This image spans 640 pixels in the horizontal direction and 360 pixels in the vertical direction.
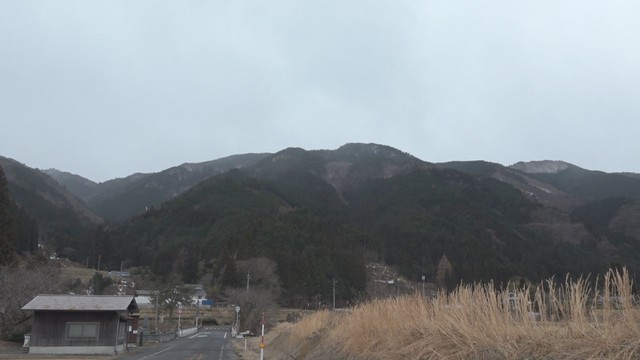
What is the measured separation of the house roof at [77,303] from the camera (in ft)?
93.2

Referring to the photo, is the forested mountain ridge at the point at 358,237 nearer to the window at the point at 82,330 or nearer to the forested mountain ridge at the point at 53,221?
the forested mountain ridge at the point at 53,221

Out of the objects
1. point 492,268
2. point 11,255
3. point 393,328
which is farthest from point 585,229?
point 393,328

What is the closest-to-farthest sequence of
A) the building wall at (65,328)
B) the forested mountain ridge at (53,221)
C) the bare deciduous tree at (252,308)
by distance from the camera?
1. the building wall at (65,328)
2. the bare deciduous tree at (252,308)
3. the forested mountain ridge at (53,221)


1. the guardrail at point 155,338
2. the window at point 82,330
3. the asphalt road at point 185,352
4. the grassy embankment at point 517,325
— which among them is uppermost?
the grassy embankment at point 517,325

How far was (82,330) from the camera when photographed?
1155 inches

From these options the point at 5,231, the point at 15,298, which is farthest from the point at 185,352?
the point at 5,231

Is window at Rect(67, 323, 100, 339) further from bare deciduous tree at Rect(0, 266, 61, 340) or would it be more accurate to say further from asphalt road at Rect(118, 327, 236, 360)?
bare deciduous tree at Rect(0, 266, 61, 340)

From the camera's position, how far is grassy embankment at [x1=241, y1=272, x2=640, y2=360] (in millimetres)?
4102

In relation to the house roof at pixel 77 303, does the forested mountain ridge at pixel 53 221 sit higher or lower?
higher

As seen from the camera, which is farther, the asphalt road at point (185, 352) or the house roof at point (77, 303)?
the house roof at point (77, 303)

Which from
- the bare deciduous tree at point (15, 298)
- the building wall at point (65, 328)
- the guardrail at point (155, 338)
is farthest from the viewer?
the guardrail at point (155, 338)

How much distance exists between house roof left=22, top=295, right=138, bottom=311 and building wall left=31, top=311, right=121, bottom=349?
0.54 m

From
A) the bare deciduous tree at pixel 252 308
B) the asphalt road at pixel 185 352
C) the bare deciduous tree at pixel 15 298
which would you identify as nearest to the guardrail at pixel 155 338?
the asphalt road at pixel 185 352

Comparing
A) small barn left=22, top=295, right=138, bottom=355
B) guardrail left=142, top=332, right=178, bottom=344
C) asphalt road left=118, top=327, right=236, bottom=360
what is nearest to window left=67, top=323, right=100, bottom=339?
small barn left=22, top=295, right=138, bottom=355
